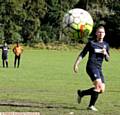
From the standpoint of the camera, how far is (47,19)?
252ft

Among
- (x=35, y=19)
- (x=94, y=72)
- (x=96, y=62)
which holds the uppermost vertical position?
(x=96, y=62)

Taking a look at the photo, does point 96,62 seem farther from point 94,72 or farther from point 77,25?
point 77,25

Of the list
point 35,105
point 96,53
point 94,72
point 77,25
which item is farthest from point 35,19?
point 94,72

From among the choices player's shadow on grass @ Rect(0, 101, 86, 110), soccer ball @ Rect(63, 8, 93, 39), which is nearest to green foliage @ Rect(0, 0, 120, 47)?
soccer ball @ Rect(63, 8, 93, 39)

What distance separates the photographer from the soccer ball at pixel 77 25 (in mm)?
16203

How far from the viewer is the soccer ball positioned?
53.2 ft

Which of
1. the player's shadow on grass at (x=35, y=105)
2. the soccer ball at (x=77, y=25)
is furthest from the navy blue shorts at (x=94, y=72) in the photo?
the soccer ball at (x=77, y=25)

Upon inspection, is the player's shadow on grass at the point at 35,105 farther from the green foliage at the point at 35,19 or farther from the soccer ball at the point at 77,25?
the green foliage at the point at 35,19

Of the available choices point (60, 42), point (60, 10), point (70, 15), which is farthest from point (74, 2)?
point (70, 15)

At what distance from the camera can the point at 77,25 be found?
16.4 meters

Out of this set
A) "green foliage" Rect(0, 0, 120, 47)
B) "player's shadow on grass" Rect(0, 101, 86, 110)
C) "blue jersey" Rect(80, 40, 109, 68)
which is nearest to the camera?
"blue jersey" Rect(80, 40, 109, 68)

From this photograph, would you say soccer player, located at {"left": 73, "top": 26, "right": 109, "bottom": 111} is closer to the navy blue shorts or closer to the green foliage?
the navy blue shorts

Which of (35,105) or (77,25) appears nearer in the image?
(35,105)

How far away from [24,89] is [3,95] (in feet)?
8.25
